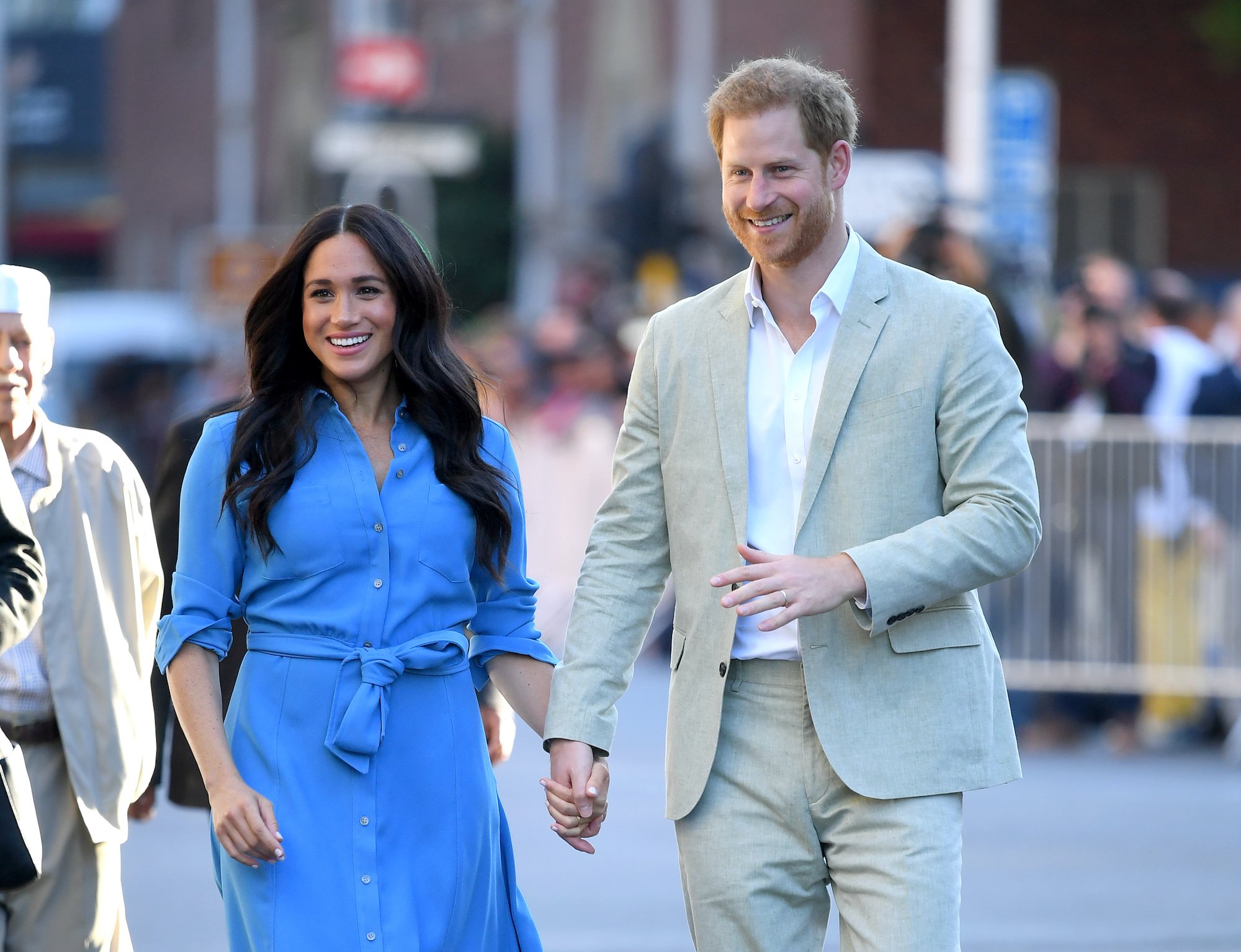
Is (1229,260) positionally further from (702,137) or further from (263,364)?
(263,364)

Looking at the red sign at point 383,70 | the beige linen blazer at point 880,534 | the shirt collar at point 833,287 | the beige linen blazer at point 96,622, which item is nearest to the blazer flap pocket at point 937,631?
the beige linen blazer at point 880,534

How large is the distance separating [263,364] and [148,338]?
1246 inches

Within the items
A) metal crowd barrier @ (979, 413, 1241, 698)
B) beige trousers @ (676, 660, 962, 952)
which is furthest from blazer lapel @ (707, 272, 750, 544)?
metal crowd barrier @ (979, 413, 1241, 698)

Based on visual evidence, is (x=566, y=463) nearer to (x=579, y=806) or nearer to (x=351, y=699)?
(x=579, y=806)

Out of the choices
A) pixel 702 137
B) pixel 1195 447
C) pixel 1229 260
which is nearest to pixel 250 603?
pixel 1195 447

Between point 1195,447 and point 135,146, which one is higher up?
point 135,146

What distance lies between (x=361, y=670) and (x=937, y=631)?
1.12 metres

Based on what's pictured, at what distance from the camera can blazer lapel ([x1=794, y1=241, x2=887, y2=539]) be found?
413 cm

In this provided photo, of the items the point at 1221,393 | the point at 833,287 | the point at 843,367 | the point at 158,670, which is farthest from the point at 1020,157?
the point at 843,367

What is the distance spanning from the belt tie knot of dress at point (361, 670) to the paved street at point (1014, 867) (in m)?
3.15

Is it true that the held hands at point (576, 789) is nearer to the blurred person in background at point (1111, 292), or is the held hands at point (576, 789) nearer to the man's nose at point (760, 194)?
the man's nose at point (760, 194)

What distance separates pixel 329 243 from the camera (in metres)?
4.27

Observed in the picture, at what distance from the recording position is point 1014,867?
27.3 feet

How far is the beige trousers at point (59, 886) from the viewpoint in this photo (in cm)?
451
